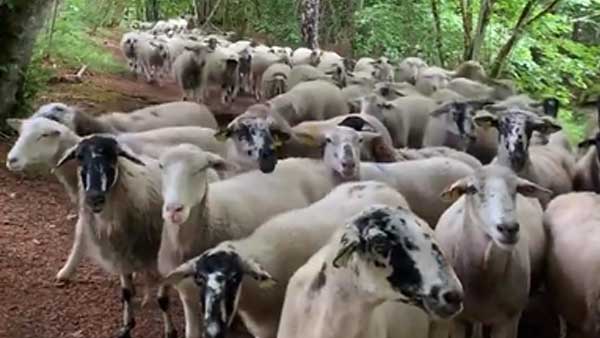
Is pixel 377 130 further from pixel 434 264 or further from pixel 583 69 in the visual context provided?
pixel 583 69

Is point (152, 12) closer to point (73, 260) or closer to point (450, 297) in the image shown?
point (73, 260)

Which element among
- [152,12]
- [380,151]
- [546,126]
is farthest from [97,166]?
[152,12]

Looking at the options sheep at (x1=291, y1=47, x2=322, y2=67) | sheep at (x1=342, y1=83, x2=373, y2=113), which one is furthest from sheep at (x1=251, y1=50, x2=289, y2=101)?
sheep at (x1=342, y1=83, x2=373, y2=113)

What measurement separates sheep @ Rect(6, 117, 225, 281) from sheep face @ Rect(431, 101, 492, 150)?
103 inches

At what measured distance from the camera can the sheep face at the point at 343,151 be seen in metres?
6.02

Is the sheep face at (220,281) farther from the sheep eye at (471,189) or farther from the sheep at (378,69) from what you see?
the sheep at (378,69)

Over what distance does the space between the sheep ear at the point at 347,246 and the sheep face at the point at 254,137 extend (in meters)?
2.84

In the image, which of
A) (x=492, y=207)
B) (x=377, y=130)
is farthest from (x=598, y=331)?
(x=377, y=130)

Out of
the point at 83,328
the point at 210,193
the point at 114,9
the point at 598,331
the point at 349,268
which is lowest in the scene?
the point at 114,9

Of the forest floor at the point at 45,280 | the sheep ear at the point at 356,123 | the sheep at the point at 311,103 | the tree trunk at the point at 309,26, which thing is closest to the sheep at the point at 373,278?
the forest floor at the point at 45,280

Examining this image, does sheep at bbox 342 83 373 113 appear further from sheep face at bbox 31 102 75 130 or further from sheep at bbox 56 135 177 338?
sheep at bbox 56 135 177 338

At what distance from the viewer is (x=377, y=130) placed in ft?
24.6

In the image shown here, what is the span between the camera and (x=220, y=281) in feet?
12.8

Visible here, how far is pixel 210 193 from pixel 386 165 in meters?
1.53
